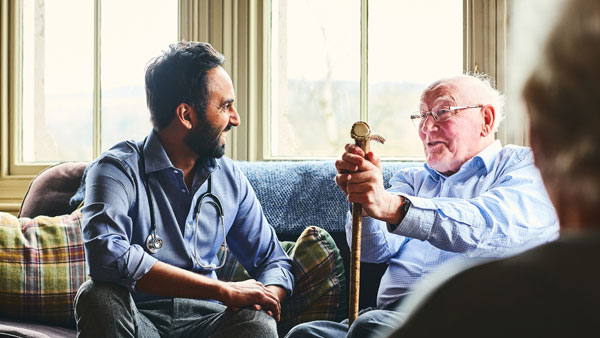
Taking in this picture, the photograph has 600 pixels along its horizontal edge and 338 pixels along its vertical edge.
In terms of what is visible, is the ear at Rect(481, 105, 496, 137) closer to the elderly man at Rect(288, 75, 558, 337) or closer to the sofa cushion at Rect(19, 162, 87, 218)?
the elderly man at Rect(288, 75, 558, 337)

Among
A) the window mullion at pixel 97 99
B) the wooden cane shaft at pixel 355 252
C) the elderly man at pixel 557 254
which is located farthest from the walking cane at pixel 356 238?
the window mullion at pixel 97 99

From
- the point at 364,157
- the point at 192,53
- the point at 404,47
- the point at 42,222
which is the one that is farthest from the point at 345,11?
the point at 42,222

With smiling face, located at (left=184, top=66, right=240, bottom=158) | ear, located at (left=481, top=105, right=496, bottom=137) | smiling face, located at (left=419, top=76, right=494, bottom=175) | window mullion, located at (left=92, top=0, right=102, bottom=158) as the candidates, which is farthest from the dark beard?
window mullion, located at (left=92, top=0, right=102, bottom=158)

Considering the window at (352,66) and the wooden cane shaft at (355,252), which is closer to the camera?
the wooden cane shaft at (355,252)

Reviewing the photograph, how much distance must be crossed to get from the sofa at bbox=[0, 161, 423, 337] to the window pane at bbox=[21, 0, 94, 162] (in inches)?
28.4

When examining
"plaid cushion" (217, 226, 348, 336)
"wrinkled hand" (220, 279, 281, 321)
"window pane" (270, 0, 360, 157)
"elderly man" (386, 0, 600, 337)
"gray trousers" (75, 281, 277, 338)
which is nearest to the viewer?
"elderly man" (386, 0, 600, 337)

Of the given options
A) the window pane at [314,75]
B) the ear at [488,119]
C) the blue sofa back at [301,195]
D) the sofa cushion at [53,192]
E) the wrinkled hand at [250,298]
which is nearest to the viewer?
the wrinkled hand at [250,298]

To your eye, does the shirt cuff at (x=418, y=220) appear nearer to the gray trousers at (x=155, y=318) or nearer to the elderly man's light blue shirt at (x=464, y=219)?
the elderly man's light blue shirt at (x=464, y=219)

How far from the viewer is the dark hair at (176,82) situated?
6.62 feet

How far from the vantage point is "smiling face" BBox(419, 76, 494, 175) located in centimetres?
217

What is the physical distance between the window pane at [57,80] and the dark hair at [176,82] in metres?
1.32

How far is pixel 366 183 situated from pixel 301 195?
24.1 inches

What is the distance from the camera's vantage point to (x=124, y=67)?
10.4 ft

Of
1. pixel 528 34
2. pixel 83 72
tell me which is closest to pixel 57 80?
pixel 83 72
